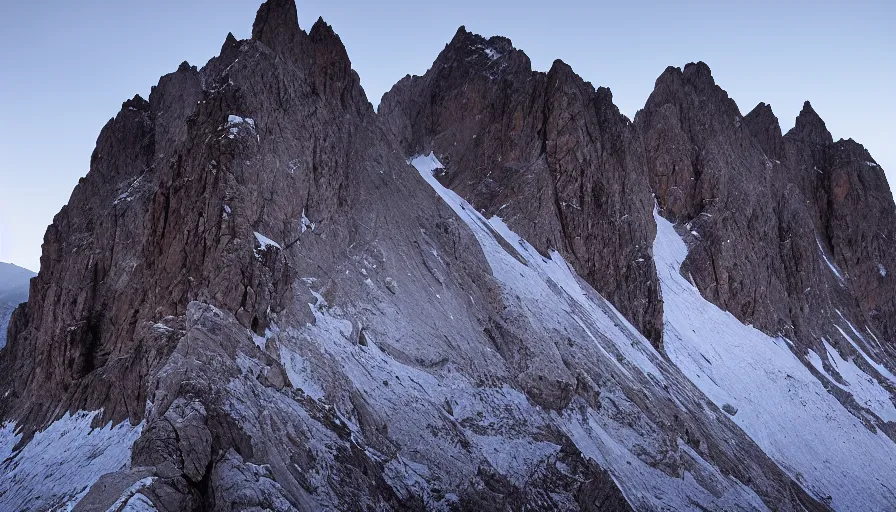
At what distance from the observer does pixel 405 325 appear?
113 ft

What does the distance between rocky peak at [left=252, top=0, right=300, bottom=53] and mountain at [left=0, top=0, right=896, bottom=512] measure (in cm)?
18

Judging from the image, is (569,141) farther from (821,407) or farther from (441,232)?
(821,407)

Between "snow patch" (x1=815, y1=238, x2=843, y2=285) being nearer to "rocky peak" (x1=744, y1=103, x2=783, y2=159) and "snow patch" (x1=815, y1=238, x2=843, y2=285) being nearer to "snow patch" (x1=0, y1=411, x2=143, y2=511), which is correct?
"rocky peak" (x1=744, y1=103, x2=783, y2=159)

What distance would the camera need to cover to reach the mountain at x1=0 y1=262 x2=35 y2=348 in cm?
6594

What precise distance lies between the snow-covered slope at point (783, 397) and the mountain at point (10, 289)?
5104 centimetres

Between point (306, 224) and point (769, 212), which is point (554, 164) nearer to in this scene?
point (769, 212)

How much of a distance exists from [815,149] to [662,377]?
58779 mm

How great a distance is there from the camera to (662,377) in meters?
44.8

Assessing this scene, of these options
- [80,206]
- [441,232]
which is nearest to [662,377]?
[441,232]

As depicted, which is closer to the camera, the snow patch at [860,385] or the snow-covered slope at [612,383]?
the snow-covered slope at [612,383]

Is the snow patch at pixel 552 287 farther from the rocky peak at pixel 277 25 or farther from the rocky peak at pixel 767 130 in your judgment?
the rocky peak at pixel 767 130

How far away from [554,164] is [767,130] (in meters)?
41.8

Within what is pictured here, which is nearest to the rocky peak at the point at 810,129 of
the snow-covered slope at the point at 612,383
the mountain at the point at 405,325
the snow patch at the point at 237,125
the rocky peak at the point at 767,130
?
→ the rocky peak at the point at 767,130

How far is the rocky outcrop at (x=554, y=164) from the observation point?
183ft
